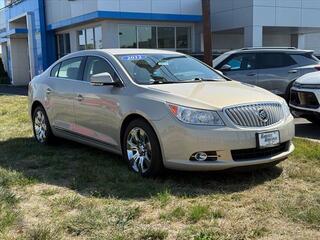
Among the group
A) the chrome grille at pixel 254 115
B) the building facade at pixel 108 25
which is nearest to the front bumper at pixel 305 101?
the chrome grille at pixel 254 115

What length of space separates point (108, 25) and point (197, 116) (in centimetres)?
1751

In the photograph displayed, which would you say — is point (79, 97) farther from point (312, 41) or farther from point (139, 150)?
point (312, 41)

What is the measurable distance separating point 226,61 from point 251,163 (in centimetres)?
669

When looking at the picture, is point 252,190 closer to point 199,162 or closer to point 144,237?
point 199,162

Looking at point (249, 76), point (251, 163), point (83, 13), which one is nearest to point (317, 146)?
point (251, 163)

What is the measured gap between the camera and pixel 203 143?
5.23m

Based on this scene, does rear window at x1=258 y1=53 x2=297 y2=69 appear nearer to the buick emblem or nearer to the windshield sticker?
the windshield sticker

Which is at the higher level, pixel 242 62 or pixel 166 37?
pixel 166 37

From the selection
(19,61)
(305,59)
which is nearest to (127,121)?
(305,59)

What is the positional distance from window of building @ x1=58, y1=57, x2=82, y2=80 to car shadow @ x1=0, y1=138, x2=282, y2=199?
117cm

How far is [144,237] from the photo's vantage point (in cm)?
400

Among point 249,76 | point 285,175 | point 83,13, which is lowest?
point 285,175

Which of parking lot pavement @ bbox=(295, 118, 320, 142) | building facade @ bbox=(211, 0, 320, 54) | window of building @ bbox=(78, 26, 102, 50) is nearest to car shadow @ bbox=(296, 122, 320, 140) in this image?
parking lot pavement @ bbox=(295, 118, 320, 142)

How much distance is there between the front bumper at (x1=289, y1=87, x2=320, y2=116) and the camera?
331 inches
